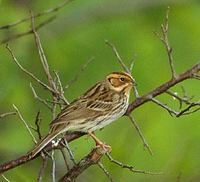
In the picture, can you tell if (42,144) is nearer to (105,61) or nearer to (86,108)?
(86,108)

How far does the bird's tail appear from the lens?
9188mm

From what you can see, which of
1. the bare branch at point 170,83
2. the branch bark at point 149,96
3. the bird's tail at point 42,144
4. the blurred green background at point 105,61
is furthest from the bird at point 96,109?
the blurred green background at point 105,61

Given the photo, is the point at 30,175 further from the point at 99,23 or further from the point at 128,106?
the point at 99,23

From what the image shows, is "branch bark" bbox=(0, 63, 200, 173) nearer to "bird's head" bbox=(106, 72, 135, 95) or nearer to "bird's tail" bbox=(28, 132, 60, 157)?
"bird's tail" bbox=(28, 132, 60, 157)

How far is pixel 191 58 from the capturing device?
16562mm

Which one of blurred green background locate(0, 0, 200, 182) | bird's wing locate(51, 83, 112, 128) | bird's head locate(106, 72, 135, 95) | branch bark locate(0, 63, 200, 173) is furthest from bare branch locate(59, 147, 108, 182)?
blurred green background locate(0, 0, 200, 182)

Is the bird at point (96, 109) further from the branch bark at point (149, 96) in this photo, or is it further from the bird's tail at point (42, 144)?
→ the branch bark at point (149, 96)

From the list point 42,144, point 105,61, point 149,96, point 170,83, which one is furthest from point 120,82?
point 105,61

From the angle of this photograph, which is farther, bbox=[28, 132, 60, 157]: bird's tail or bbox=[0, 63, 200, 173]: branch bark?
bbox=[28, 132, 60, 157]: bird's tail

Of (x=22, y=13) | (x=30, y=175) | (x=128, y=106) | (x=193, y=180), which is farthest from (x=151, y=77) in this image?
(x=128, y=106)

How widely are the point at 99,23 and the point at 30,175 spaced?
14.4ft

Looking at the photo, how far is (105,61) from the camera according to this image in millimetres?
16234

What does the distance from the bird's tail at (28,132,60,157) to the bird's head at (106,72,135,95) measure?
3.13ft

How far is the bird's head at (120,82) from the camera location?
33.8 ft
